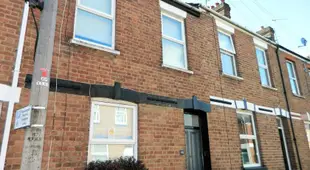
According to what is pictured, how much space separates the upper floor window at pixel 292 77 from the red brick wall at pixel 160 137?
832 centimetres

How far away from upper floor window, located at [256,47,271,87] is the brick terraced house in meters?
0.11

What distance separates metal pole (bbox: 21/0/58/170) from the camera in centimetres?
242

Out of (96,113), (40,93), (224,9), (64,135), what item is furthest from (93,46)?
(224,9)

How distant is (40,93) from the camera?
265cm

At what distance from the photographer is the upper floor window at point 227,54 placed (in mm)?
8789

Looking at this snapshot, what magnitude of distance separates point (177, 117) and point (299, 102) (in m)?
8.03

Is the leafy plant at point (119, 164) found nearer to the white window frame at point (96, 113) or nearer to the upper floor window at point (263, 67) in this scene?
the white window frame at point (96, 113)

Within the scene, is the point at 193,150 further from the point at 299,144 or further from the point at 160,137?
the point at 299,144

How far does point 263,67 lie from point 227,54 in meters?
2.41

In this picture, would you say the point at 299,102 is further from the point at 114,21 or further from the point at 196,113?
the point at 114,21

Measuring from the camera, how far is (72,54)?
4992mm

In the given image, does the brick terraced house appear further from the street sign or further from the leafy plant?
the street sign

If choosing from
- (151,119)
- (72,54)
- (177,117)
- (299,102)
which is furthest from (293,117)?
(72,54)

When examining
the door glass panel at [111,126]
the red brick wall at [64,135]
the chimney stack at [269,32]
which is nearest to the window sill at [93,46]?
the red brick wall at [64,135]
